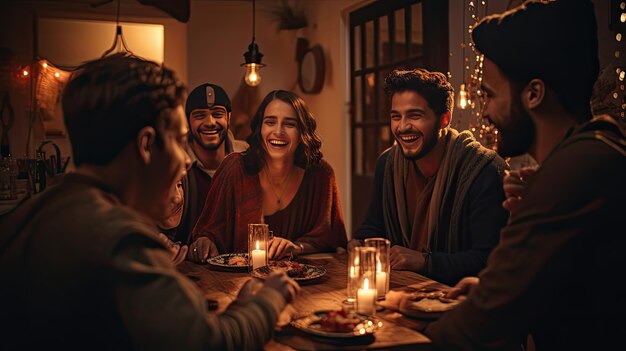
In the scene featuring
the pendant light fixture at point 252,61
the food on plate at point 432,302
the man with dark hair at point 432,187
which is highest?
the pendant light fixture at point 252,61

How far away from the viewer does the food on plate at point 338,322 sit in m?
1.57

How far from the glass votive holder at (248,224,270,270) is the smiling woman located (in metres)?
0.69

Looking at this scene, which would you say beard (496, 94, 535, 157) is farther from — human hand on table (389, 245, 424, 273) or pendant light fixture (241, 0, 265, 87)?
pendant light fixture (241, 0, 265, 87)

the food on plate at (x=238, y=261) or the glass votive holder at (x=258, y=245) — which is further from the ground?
the glass votive holder at (x=258, y=245)

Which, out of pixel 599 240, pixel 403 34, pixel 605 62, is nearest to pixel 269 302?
pixel 599 240

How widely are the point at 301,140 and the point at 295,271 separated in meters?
0.93

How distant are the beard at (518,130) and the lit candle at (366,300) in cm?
58

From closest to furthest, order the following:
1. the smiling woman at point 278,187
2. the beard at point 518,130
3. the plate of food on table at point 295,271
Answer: the beard at point 518,130, the plate of food on table at point 295,271, the smiling woman at point 278,187

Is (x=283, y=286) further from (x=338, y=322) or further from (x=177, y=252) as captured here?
(x=177, y=252)

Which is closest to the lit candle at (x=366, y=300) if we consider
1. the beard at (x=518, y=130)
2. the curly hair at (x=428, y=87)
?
the beard at (x=518, y=130)

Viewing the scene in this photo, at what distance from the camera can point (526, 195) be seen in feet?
5.14

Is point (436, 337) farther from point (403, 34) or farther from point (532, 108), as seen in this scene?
point (403, 34)

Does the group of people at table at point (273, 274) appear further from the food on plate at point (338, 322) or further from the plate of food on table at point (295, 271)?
the plate of food on table at point (295, 271)

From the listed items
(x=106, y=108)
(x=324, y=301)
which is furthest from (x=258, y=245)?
(x=106, y=108)
